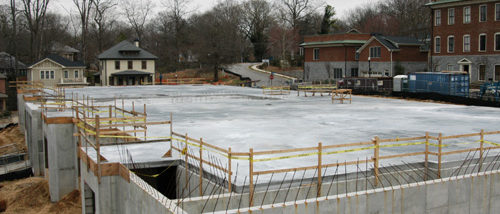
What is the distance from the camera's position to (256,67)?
A: 9206 centimetres

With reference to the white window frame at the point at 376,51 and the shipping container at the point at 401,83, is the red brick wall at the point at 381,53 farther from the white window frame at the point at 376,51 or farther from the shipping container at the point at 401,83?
the shipping container at the point at 401,83

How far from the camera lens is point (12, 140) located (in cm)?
4634

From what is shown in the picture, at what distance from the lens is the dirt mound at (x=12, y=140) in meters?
40.5

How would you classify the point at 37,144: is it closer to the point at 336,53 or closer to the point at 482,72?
the point at 482,72

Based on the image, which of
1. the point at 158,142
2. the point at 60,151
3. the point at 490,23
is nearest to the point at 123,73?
the point at 490,23

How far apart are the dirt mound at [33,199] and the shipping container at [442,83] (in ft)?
99.2

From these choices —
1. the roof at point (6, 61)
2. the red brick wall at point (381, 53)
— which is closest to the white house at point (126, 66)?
the roof at point (6, 61)

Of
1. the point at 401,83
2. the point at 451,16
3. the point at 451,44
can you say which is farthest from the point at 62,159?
the point at 451,16

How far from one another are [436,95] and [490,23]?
17.8 m

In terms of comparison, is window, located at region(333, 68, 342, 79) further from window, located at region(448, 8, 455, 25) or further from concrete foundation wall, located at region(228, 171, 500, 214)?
concrete foundation wall, located at region(228, 171, 500, 214)

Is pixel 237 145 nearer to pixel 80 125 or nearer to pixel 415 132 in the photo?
pixel 80 125

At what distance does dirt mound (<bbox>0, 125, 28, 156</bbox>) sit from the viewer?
40.5 m

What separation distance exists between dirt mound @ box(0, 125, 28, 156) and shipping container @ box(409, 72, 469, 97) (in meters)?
32.3

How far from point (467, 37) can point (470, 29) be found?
97cm
